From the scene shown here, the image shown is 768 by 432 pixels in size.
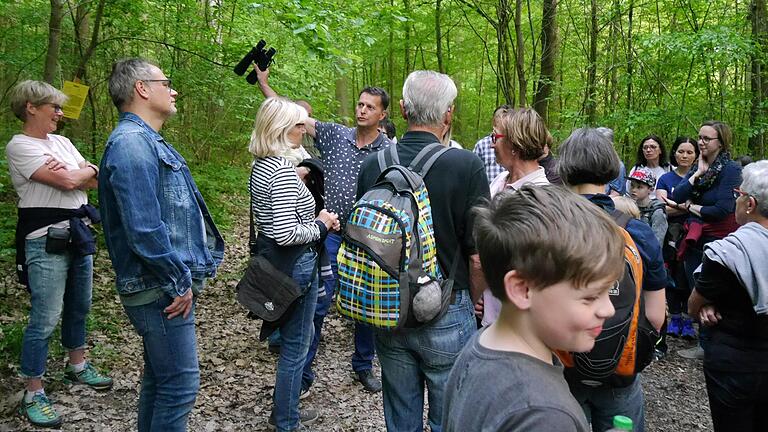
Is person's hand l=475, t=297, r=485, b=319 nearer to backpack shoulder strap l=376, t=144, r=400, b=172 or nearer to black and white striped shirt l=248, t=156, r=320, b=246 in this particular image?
backpack shoulder strap l=376, t=144, r=400, b=172

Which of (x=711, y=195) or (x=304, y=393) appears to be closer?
(x=304, y=393)

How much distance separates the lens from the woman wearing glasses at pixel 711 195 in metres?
5.06

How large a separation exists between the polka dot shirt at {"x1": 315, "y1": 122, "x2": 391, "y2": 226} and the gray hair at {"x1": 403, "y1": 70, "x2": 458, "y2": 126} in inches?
72.8

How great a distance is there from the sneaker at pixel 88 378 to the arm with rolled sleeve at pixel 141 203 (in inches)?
86.9

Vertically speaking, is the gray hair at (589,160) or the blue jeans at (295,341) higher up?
the gray hair at (589,160)

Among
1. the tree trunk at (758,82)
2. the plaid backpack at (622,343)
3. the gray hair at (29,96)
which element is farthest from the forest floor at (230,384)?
the tree trunk at (758,82)

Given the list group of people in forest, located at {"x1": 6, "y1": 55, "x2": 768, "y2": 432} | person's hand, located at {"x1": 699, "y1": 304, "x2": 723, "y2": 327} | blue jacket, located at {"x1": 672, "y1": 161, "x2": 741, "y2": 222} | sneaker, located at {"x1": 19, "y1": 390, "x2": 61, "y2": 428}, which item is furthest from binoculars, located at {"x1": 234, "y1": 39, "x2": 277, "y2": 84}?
blue jacket, located at {"x1": 672, "y1": 161, "x2": 741, "y2": 222}

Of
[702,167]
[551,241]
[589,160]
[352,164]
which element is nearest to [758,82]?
[702,167]

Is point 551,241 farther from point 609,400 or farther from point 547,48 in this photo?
point 547,48

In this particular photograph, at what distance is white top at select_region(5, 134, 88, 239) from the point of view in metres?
3.50

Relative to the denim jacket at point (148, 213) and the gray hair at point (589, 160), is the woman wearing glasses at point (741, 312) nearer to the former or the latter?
the gray hair at point (589, 160)

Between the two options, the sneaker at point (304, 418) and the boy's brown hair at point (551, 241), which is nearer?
the boy's brown hair at point (551, 241)

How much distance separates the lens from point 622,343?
2.08 meters

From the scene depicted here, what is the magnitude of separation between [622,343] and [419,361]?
94 centimetres
